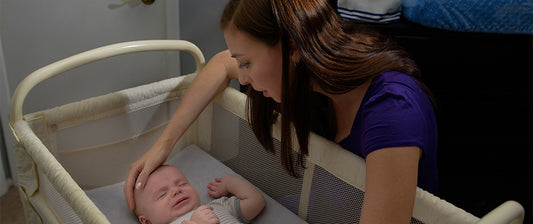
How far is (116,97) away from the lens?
47.1 inches

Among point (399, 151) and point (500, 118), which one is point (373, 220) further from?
point (500, 118)

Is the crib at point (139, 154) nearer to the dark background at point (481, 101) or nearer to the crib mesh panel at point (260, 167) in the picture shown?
the crib mesh panel at point (260, 167)

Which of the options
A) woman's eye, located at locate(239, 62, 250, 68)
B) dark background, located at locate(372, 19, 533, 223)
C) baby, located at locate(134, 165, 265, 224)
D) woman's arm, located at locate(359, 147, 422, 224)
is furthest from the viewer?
dark background, located at locate(372, 19, 533, 223)

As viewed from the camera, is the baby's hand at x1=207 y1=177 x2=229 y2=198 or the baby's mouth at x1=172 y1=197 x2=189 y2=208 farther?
the baby's hand at x1=207 y1=177 x2=229 y2=198

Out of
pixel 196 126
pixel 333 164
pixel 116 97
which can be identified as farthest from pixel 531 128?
pixel 116 97

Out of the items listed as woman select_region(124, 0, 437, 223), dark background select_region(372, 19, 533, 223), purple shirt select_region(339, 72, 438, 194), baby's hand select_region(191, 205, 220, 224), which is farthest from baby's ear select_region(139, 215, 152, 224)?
dark background select_region(372, 19, 533, 223)

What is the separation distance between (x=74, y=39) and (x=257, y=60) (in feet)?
3.15

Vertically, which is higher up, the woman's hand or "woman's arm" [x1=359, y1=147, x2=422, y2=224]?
"woman's arm" [x1=359, y1=147, x2=422, y2=224]

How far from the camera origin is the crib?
935mm

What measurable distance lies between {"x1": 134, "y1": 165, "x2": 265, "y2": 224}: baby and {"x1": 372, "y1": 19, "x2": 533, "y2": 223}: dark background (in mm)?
668

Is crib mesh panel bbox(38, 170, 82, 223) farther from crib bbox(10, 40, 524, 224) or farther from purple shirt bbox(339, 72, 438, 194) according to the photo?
purple shirt bbox(339, 72, 438, 194)

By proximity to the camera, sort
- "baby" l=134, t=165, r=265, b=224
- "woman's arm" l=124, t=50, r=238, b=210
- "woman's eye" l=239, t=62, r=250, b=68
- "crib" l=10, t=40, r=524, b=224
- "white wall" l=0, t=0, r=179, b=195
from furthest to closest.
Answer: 1. "white wall" l=0, t=0, r=179, b=195
2. "woman's arm" l=124, t=50, r=238, b=210
3. "baby" l=134, t=165, r=265, b=224
4. "crib" l=10, t=40, r=524, b=224
5. "woman's eye" l=239, t=62, r=250, b=68

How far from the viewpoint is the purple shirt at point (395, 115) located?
73 centimetres

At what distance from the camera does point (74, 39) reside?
1.51 m
